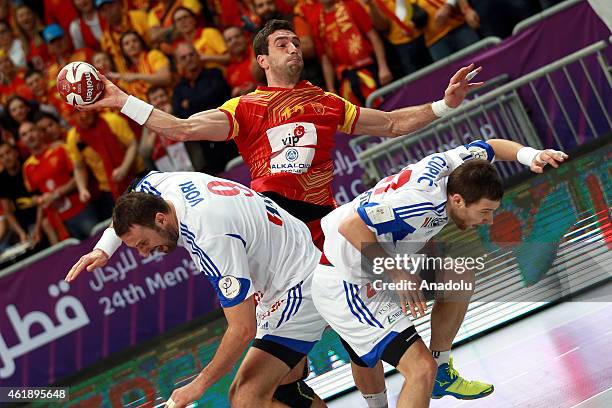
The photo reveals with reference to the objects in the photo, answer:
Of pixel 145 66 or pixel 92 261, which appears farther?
pixel 145 66

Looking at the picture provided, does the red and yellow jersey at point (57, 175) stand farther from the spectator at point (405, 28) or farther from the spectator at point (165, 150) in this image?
the spectator at point (405, 28)

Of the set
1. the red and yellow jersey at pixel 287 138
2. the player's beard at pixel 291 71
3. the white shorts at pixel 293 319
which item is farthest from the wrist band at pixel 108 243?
the player's beard at pixel 291 71

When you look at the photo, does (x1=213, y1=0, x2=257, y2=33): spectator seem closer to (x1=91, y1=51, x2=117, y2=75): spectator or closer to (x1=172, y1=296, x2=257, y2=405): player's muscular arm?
(x1=91, y1=51, x2=117, y2=75): spectator

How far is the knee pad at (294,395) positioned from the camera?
18.4ft

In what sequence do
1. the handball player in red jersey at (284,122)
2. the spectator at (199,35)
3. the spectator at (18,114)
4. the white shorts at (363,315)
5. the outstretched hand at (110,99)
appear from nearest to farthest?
1. the white shorts at (363,315)
2. the outstretched hand at (110,99)
3. the handball player in red jersey at (284,122)
4. the spectator at (199,35)
5. the spectator at (18,114)

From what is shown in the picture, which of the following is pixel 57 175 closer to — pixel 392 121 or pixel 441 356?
pixel 392 121

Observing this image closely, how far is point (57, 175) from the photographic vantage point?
39.4ft

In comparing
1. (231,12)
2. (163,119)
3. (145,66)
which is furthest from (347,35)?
(163,119)

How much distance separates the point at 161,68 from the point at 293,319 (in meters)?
7.19

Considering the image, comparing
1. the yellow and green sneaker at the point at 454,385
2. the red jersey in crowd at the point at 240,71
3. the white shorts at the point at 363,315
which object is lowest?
the yellow and green sneaker at the point at 454,385

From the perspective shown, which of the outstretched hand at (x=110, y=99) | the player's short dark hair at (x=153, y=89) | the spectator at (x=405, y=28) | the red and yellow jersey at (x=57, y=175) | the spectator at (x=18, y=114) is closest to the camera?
the outstretched hand at (x=110, y=99)

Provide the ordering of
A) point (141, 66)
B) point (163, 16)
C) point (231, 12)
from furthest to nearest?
point (163, 16) < point (141, 66) < point (231, 12)

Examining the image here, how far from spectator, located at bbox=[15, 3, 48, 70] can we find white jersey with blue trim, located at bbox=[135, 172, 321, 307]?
8997 mm

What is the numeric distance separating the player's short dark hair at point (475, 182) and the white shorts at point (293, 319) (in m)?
1.08
